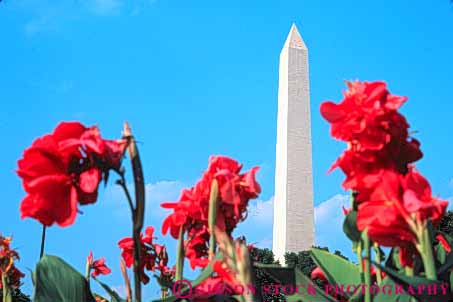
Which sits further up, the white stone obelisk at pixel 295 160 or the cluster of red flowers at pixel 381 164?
the white stone obelisk at pixel 295 160

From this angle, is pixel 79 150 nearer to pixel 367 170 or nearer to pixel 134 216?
pixel 134 216

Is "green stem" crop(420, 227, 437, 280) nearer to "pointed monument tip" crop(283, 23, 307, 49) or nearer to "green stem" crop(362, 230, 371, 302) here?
"green stem" crop(362, 230, 371, 302)

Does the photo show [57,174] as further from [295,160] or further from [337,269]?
[295,160]

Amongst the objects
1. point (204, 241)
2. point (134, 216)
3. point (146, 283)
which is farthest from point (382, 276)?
point (134, 216)

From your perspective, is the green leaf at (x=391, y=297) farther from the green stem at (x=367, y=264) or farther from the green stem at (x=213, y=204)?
the green stem at (x=213, y=204)

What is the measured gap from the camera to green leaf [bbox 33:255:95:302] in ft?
3.48

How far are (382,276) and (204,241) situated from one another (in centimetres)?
40

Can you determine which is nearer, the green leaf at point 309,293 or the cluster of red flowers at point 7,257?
the green leaf at point 309,293

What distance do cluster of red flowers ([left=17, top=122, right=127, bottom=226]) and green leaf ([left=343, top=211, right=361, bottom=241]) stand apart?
0.43 m

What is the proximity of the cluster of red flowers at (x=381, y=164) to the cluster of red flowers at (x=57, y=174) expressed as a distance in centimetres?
Result: 38

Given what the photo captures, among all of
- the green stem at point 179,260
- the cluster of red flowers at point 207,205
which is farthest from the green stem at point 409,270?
the green stem at point 179,260

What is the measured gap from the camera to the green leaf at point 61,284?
106 centimetres

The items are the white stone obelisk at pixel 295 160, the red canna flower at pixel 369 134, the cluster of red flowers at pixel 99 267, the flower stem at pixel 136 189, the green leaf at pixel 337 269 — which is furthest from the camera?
the white stone obelisk at pixel 295 160

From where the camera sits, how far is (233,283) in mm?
824
